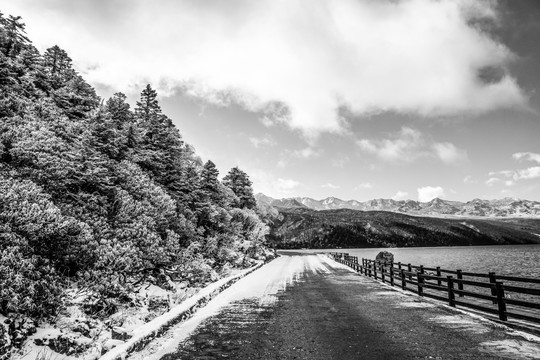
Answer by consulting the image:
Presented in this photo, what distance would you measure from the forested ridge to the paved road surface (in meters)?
3.05

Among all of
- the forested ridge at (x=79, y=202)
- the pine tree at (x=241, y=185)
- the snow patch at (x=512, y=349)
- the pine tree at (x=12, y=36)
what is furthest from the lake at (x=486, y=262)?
the pine tree at (x=12, y=36)

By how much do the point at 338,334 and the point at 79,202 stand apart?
9902mm

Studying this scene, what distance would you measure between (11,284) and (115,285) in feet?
11.6

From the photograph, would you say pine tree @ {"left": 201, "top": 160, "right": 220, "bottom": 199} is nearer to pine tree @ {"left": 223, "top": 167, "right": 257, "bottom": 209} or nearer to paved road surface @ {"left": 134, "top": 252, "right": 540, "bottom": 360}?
pine tree @ {"left": 223, "top": 167, "right": 257, "bottom": 209}

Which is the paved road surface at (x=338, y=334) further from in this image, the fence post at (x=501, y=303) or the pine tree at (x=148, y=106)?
the pine tree at (x=148, y=106)

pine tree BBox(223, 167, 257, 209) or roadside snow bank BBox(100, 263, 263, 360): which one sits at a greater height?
pine tree BBox(223, 167, 257, 209)

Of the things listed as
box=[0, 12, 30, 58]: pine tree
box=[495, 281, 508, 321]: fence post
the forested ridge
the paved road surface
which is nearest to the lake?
box=[495, 281, 508, 321]: fence post

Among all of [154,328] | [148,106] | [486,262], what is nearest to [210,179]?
[148,106]

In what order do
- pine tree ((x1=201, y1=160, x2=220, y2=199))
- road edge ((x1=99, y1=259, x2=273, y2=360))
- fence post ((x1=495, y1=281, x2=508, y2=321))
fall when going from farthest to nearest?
pine tree ((x1=201, y1=160, x2=220, y2=199)) → fence post ((x1=495, y1=281, x2=508, y2=321)) → road edge ((x1=99, y1=259, x2=273, y2=360))

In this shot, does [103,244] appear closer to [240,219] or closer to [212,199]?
[212,199]

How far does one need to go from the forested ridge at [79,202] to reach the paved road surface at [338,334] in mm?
3047

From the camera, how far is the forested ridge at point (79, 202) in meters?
7.39

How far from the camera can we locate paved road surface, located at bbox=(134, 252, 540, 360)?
5.86 m

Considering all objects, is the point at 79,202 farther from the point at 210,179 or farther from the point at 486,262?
the point at 486,262
